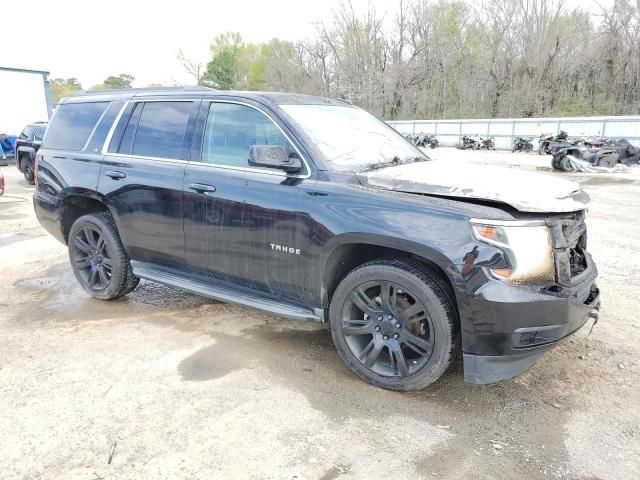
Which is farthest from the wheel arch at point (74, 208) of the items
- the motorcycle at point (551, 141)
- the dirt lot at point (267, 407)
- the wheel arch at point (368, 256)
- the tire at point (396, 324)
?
the motorcycle at point (551, 141)

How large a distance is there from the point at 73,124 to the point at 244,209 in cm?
248

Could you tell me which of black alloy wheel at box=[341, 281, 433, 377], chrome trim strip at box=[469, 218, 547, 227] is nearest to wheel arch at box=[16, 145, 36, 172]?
black alloy wheel at box=[341, 281, 433, 377]

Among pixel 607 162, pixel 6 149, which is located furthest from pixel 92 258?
pixel 6 149

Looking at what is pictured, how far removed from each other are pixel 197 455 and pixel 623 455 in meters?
2.26

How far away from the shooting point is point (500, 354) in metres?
2.88

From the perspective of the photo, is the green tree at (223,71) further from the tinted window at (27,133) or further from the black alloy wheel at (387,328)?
the black alloy wheel at (387,328)

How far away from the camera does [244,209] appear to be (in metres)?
3.68

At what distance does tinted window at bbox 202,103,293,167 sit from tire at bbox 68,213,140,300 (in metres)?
1.42

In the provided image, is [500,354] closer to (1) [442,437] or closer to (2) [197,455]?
(1) [442,437]

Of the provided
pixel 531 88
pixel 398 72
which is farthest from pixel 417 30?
pixel 531 88

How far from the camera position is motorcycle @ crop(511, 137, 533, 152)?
1104 inches

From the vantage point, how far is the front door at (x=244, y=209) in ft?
11.5

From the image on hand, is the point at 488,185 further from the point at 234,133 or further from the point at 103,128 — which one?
the point at 103,128

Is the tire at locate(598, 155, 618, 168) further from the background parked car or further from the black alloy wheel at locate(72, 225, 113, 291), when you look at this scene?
the background parked car
